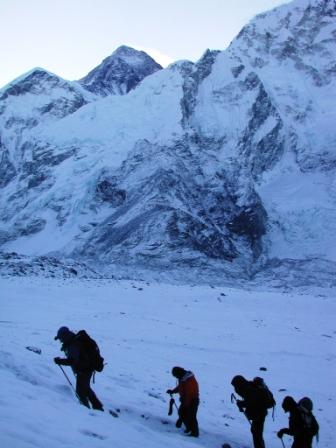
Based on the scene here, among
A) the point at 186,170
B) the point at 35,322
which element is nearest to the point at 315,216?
the point at 186,170

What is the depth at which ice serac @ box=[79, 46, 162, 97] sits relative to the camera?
179750 millimetres

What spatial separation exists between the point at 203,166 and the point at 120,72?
297 feet

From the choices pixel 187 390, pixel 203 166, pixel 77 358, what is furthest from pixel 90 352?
pixel 203 166

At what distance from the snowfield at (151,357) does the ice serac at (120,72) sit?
496 ft

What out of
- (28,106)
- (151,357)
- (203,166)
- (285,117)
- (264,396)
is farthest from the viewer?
(28,106)

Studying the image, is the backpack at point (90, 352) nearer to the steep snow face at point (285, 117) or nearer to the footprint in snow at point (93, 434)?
the footprint in snow at point (93, 434)

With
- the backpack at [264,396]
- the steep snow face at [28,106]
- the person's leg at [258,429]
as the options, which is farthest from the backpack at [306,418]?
the steep snow face at [28,106]

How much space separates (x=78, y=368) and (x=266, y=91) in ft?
412

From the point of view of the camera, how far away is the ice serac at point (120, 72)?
590ft

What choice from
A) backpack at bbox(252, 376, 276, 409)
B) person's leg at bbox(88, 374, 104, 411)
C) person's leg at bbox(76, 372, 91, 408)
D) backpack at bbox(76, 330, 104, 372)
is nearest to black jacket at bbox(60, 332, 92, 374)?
backpack at bbox(76, 330, 104, 372)

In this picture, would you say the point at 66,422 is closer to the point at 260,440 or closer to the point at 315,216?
the point at 260,440

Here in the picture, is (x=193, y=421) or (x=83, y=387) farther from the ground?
(x=83, y=387)

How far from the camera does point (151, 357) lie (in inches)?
742

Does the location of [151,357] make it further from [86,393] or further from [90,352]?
[90,352]
